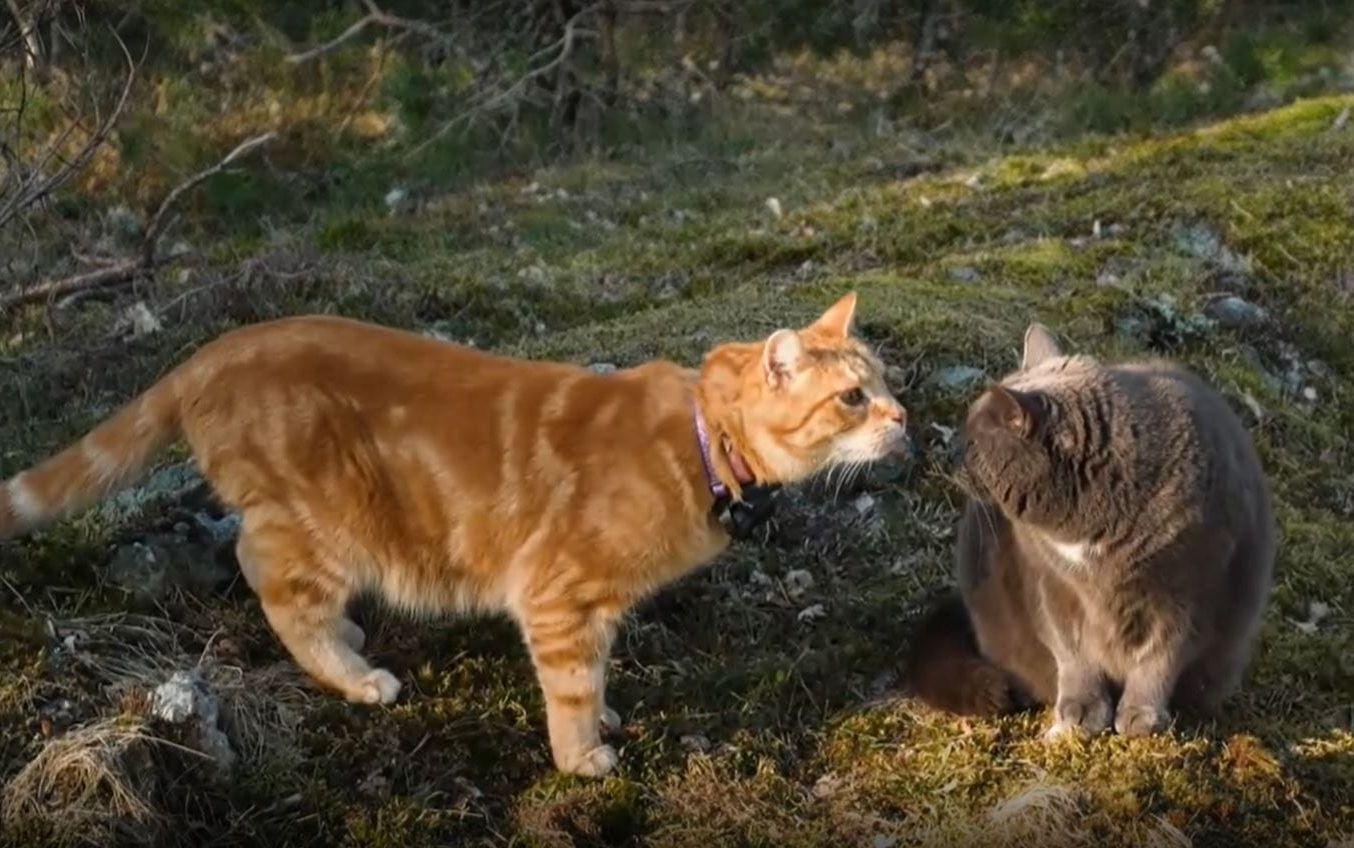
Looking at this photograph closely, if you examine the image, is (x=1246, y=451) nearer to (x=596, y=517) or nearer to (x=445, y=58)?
(x=596, y=517)

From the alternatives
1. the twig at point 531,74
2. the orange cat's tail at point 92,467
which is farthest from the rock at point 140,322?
the twig at point 531,74

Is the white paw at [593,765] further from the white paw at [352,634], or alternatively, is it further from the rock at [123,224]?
the rock at [123,224]

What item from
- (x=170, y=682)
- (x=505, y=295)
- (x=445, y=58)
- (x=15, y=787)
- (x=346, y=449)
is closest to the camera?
(x=15, y=787)

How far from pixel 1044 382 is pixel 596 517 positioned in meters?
1.32

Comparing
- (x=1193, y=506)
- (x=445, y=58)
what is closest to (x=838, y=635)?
(x=1193, y=506)

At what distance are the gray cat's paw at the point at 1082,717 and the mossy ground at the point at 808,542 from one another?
5 centimetres

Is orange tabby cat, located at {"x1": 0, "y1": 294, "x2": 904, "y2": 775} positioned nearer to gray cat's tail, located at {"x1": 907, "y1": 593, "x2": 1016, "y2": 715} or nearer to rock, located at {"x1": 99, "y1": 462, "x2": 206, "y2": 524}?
rock, located at {"x1": 99, "y1": 462, "x2": 206, "y2": 524}

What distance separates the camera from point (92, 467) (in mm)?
4172

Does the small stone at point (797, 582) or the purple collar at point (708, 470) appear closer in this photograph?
the purple collar at point (708, 470)

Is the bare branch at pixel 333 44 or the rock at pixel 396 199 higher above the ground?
the bare branch at pixel 333 44

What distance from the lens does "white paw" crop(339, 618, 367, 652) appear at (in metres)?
4.32

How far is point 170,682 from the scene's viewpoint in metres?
3.83

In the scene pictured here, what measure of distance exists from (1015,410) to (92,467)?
8.27 ft

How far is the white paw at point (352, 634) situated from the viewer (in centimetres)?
432
